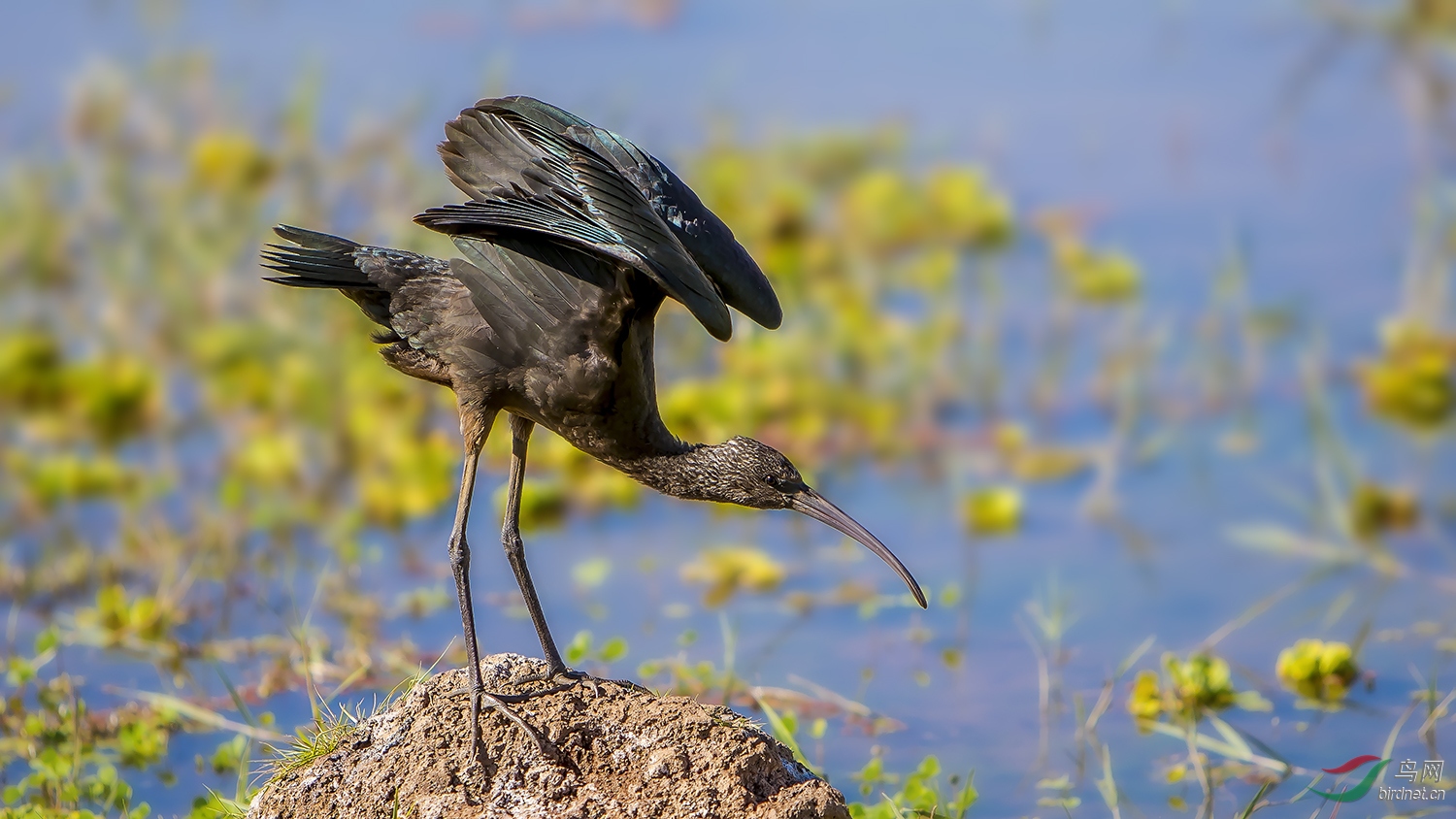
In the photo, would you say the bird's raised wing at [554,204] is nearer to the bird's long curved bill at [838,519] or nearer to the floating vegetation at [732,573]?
the bird's long curved bill at [838,519]

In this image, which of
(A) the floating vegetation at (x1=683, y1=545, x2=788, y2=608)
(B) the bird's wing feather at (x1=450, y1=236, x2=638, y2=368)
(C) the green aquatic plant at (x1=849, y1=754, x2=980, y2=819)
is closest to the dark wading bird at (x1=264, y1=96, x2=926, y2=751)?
(B) the bird's wing feather at (x1=450, y1=236, x2=638, y2=368)

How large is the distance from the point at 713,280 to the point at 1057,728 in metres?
2.22

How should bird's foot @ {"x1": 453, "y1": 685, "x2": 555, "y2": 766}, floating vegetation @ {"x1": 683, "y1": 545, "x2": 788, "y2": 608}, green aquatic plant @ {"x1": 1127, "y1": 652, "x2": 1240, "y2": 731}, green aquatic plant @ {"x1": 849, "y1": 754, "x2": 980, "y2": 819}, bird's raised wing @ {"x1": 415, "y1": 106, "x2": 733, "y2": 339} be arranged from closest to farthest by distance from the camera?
bird's raised wing @ {"x1": 415, "y1": 106, "x2": 733, "y2": 339}, bird's foot @ {"x1": 453, "y1": 685, "x2": 555, "y2": 766}, green aquatic plant @ {"x1": 849, "y1": 754, "x2": 980, "y2": 819}, green aquatic plant @ {"x1": 1127, "y1": 652, "x2": 1240, "y2": 731}, floating vegetation @ {"x1": 683, "y1": 545, "x2": 788, "y2": 608}

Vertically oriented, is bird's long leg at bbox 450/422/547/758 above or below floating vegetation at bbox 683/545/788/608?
below

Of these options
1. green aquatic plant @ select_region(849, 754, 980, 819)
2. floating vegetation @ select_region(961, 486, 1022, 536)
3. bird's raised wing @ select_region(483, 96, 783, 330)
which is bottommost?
green aquatic plant @ select_region(849, 754, 980, 819)

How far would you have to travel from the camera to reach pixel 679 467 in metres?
4.41

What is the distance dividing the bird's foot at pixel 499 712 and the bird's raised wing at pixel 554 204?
111cm

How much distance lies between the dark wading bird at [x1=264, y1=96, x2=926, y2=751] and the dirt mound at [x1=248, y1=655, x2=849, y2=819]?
10cm

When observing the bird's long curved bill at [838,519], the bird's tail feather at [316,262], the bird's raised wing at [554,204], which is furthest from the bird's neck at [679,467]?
the bird's tail feather at [316,262]

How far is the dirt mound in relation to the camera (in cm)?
398

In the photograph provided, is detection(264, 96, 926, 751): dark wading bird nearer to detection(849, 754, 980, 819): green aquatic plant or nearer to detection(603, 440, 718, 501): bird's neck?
detection(603, 440, 718, 501): bird's neck

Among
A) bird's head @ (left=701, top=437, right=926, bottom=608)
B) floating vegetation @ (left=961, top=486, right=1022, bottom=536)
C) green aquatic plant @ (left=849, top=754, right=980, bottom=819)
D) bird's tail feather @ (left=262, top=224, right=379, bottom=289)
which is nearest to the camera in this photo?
bird's head @ (left=701, top=437, right=926, bottom=608)

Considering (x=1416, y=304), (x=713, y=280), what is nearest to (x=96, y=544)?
(x=713, y=280)

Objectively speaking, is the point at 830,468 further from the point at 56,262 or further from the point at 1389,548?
the point at 56,262
